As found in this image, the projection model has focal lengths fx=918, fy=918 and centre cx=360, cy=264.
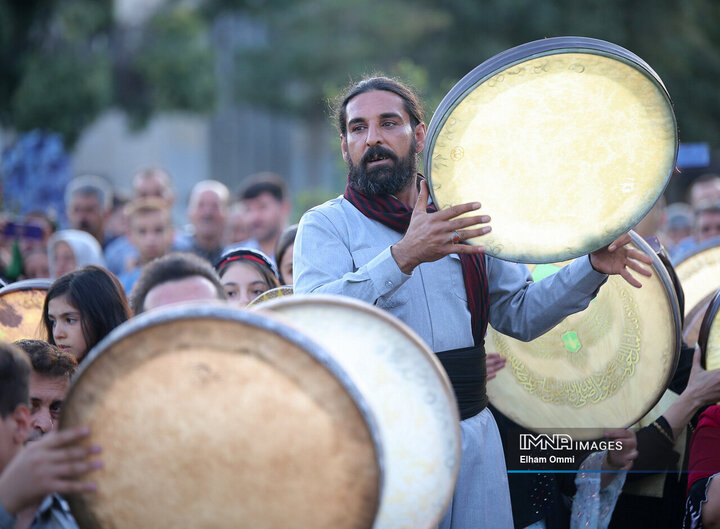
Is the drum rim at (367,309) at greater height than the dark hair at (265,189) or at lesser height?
lesser

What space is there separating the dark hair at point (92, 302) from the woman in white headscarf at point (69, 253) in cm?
244

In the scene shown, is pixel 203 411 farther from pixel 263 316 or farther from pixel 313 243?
pixel 313 243

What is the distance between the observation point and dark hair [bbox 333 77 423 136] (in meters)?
3.07

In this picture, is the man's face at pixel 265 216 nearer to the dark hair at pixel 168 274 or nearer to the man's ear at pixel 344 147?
the dark hair at pixel 168 274

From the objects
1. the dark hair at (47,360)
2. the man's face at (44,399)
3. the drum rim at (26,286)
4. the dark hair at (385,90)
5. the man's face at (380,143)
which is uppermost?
the dark hair at (385,90)

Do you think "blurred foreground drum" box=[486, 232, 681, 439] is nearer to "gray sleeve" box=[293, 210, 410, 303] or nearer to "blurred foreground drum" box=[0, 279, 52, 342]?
"gray sleeve" box=[293, 210, 410, 303]

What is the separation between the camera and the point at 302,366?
1817 mm

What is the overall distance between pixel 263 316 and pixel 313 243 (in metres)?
1.11

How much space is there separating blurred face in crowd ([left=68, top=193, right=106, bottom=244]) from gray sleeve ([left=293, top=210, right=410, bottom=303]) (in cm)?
502

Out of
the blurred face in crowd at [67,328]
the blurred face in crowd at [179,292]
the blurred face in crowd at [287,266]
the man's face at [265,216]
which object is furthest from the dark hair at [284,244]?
the man's face at [265,216]

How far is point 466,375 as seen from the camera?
9.46ft

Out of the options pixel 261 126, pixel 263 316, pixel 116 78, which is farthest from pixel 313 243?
pixel 261 126

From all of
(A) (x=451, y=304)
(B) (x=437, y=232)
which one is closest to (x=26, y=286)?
(A) (x=451, y=304)

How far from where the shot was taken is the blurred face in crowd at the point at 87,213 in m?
7.56
